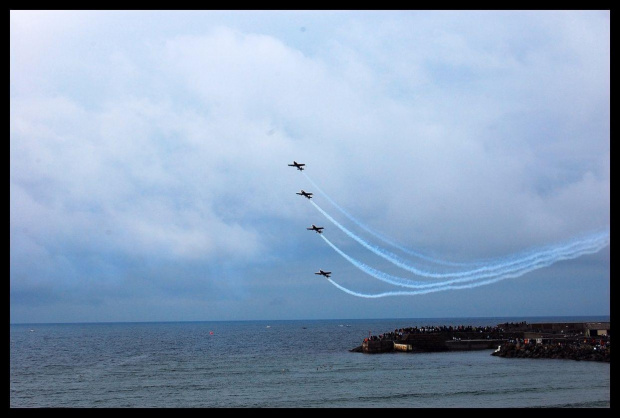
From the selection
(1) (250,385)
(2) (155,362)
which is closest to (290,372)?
(1) (250,385)

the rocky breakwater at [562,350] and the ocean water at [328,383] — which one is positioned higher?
the rocky breakwater at [562,350]

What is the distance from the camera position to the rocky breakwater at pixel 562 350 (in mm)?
72562

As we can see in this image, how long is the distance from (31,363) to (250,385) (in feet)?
164

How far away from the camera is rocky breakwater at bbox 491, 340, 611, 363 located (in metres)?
72.6

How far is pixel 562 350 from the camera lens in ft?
253

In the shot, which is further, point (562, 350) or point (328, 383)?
point (562, 350)

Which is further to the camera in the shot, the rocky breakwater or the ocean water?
the rocky breakwater

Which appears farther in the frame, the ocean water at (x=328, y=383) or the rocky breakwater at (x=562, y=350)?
the rocky breakwater at (x=562, y=350)

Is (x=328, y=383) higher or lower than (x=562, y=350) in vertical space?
lower

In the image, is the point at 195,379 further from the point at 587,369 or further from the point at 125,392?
the point at 587,369

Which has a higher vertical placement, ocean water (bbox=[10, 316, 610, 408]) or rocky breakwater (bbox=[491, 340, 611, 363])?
rocky breakwater (bbox=[491, 340, 611, 363])

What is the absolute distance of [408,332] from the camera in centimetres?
9788
